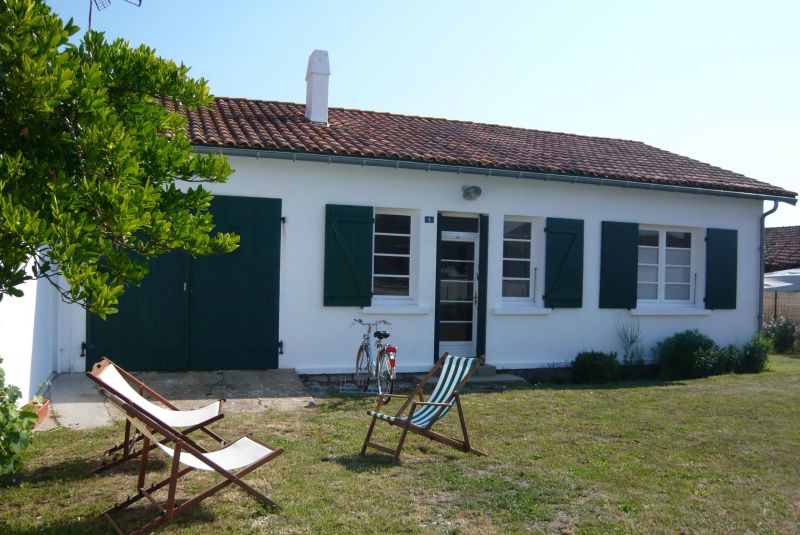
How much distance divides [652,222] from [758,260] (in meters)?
2.48

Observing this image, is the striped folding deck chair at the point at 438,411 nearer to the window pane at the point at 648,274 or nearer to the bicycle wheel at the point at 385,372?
the bicycle wheel at the point at 385,372

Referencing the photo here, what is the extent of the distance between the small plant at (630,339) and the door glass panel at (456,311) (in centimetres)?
255

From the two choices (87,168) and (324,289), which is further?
Result: (324,289)

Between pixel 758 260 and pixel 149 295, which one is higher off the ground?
pixel 758 260

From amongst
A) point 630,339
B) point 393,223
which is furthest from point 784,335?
point 393,223

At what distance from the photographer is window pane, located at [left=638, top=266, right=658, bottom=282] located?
12.1 metres

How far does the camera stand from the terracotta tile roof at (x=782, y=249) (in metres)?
23.4

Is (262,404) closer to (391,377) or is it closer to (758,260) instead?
(391,377)

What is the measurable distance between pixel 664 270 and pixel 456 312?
13.0 feet

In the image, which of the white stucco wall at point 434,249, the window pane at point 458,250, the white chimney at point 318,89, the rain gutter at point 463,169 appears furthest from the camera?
the white chimney at point 318,89

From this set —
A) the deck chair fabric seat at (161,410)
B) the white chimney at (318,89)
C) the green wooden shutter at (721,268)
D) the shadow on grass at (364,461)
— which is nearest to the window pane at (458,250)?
the white chimney at (318,89)

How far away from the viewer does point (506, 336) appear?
10.8 meters

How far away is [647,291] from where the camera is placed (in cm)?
1212

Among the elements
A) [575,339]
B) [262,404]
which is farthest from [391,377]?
[575,339]
